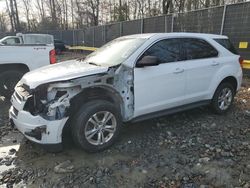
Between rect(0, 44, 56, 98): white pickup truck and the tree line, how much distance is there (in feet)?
61.7

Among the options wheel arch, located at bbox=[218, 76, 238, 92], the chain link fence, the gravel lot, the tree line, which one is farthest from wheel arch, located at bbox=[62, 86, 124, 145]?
the tree line

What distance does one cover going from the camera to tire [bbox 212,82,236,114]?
5.38m

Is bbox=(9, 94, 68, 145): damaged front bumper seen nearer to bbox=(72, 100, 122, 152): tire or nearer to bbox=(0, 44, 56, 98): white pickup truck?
bbox=(72, 100, 122, 152): tire

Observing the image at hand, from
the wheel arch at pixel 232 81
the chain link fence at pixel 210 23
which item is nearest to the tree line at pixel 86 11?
the chain link fence at pixel 210 23

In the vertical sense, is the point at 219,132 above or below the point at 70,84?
below

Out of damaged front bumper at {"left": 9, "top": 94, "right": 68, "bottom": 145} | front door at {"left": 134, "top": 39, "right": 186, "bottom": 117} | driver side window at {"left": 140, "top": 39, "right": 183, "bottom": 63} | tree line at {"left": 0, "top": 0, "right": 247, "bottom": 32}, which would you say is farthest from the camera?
tree line at {"left": 0, "top": 0, "right": 247, "bottom": 32}

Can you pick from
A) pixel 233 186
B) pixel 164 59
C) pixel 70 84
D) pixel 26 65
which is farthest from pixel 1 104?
pixel 233 186

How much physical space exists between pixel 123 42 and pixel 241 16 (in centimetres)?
623

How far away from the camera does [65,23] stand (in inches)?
1729

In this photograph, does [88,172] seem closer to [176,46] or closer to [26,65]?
[176,46]

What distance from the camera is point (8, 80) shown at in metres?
6.60

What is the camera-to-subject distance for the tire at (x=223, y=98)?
5.38 m

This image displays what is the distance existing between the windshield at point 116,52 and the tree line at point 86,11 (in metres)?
19.5

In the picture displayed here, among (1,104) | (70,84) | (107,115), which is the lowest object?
(1,104)
